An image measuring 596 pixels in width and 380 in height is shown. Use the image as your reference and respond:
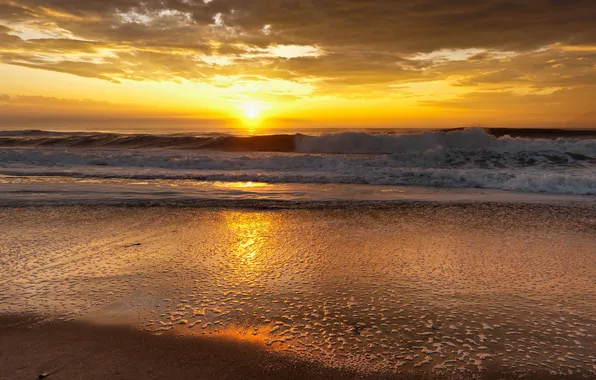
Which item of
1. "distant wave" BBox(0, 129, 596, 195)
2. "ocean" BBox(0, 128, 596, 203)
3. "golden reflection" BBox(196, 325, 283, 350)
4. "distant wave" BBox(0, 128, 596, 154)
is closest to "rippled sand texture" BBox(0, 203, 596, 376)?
"golden reflection" BBox(196, 325, 283, 350)

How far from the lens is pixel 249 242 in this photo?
5.10 m

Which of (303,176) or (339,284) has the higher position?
(303,176)

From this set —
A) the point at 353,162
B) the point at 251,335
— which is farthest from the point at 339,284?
the point at 353,162

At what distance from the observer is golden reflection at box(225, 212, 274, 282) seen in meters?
4.02

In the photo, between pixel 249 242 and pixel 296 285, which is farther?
pixel 249 242


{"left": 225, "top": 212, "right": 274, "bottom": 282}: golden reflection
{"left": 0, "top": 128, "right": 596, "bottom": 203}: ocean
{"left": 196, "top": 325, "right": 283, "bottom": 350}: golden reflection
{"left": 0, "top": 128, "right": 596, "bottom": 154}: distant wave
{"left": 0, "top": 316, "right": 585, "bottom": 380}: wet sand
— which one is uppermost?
{"left": 0, "top": 128, "right": 596, "bottom": 154}: distant wave

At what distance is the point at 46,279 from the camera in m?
3.68

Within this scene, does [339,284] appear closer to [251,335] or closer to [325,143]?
[251,335]

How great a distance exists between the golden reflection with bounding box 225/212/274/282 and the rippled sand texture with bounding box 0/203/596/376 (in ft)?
0.08

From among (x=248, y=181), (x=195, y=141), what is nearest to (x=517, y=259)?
(x=248, y=181)

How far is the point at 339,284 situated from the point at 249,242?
5.85ft

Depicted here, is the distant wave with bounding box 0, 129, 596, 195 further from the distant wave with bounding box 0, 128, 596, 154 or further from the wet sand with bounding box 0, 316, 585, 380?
the wet sand with bounding box 0, 316, 585, 380

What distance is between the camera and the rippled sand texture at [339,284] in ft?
8.49

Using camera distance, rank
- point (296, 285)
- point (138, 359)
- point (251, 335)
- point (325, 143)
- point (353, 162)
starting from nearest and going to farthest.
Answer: point (138, 359) < point (251, 335) < point (296, 285) < point (353, 162) < point (325, 143)
